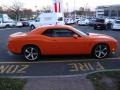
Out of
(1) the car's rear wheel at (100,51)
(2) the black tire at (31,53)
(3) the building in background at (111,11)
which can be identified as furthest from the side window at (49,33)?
(3) the building in background at (111,11)

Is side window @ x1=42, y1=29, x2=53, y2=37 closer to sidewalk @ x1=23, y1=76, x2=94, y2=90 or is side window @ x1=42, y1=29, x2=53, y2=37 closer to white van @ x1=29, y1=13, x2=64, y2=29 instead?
sidewalk @ x1=23, y1=76, x2=94, y2=90

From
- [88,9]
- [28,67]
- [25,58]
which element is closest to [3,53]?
[25,58]

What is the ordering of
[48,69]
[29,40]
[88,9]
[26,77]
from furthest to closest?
[88,9]
[29,40]
[48,69]
[26,77]

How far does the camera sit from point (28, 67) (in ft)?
40.6

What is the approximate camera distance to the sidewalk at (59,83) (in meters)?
8.48

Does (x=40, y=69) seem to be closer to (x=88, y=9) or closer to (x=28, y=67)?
(x=28, y=67)

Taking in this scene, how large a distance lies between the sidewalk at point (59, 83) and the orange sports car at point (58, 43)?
3954 millimetres

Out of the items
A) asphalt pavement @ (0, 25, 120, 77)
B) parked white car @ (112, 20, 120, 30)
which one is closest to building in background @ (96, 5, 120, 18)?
parked white car @ (112, 20, 120, 30)

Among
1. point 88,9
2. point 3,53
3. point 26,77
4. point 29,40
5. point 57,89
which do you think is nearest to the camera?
point 57,89

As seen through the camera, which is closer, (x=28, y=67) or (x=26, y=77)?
(x=26, y=77)

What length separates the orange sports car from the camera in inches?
542

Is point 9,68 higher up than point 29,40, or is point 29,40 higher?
point 29,40

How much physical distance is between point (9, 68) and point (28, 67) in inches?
27.0

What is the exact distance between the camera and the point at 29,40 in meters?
13.8
